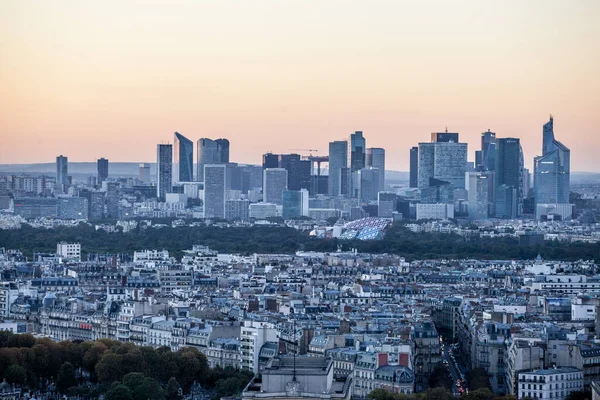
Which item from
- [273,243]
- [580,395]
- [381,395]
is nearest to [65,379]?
[381,395]

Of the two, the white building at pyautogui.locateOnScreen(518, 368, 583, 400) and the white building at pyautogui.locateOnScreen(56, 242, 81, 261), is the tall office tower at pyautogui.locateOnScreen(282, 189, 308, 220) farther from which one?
the white building at pyautogui.locateOnScreen(518, 368, 583, 400)

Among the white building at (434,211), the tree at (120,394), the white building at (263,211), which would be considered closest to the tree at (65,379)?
the tree at (120,394)

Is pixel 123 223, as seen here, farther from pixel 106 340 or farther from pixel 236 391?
pixel 236 391

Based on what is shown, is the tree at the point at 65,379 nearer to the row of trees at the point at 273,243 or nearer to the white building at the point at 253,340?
the white building at the point at 253,340

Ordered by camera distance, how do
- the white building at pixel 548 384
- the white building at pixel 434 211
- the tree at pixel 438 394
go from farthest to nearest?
the white building at pixel 434 211 < the white building at pixel 548 384 < the tree at pixel 438 394

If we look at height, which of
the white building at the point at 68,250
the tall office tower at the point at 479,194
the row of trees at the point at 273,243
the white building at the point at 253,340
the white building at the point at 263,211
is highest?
the tall office tower at the point at 479,194

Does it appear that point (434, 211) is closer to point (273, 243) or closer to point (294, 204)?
point (294, 204)

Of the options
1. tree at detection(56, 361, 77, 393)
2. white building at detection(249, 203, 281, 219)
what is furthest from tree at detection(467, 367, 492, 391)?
white building at detection(249, 203, 281, 219)

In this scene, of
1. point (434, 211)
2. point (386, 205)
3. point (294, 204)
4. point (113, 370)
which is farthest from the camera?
point (294, 204)
